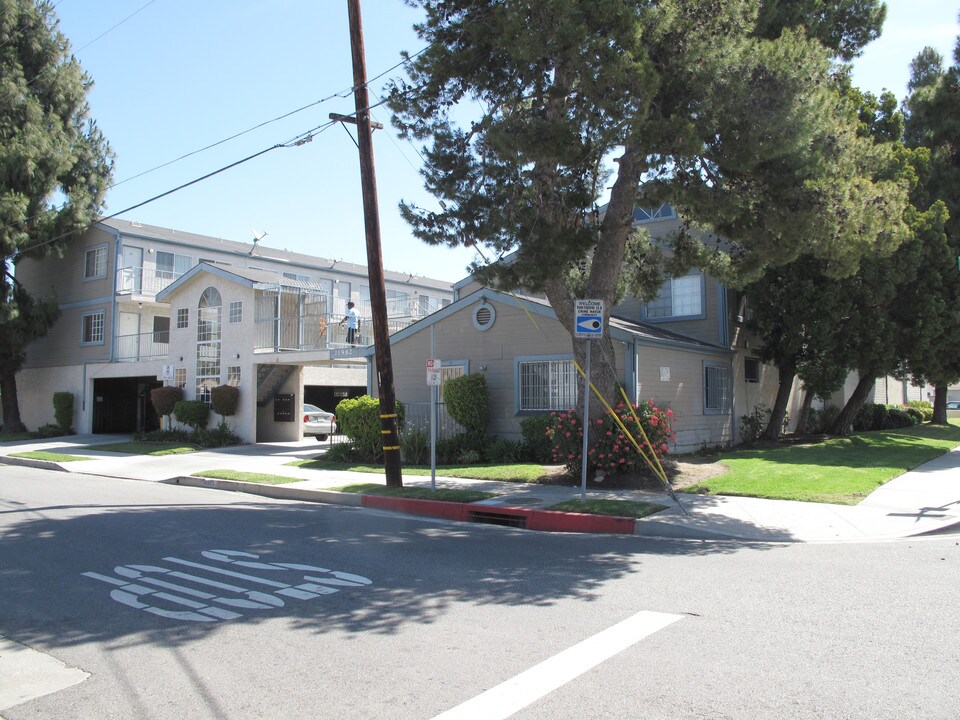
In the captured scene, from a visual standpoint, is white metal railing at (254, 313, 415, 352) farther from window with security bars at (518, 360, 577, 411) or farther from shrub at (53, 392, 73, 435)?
shrub at (53, 392, 73, 435)

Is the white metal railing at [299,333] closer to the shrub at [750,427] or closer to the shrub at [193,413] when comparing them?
the shrub at [193,413]

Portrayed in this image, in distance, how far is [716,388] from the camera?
20500 mm

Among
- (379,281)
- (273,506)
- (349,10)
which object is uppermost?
(349,10)

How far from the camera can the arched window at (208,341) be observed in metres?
25.6

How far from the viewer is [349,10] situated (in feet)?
42.2

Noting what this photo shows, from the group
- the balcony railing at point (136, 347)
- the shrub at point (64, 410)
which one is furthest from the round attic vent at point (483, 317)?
the shrub at point (64, 410)

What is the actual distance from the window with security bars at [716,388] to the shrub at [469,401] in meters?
6.02

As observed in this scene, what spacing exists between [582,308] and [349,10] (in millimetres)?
6668

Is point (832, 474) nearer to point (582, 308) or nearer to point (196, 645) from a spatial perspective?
point (582, 308)

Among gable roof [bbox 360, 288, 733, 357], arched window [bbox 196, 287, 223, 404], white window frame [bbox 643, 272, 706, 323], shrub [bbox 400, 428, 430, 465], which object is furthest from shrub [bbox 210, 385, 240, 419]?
white window frame [bbox 643, 272, 706, 323]

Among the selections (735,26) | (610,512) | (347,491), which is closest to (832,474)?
(610,512)

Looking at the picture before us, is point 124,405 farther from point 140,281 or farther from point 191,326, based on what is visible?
point 191,326

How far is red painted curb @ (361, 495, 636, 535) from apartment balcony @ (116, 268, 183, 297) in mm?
22169

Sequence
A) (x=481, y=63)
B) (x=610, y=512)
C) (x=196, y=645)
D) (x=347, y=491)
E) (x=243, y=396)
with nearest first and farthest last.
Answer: (x=196, y=645) → (x=610, y=512) → (x=481, y=63) → (x=347, y=491) → (x=243, y=396)
